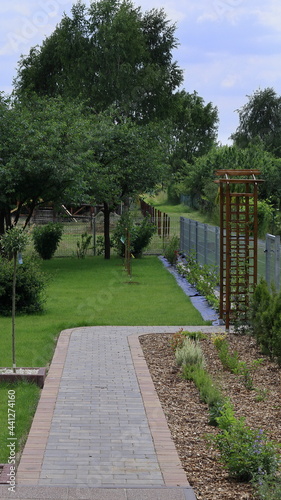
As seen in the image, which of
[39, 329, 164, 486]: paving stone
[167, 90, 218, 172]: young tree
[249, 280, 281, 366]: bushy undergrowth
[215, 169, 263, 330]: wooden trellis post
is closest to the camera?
[39, 329, 164, 486]: paving stone

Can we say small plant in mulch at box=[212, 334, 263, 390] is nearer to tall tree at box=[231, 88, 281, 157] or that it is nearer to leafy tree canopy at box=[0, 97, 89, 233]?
leafy tree canopy at box=[0, 97, 89, 233]

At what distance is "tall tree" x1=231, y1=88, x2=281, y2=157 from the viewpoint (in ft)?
213

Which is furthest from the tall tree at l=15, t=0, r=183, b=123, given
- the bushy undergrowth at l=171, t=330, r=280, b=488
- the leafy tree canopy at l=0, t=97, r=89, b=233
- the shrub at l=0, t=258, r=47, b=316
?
the bushy undergrowth at l=171, t=330, r=280, b=488

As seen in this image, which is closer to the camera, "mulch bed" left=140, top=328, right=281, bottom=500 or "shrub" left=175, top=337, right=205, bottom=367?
"mulch bed" left=140, top=328, right=281, bottom=500

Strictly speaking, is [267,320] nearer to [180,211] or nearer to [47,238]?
[47,238]

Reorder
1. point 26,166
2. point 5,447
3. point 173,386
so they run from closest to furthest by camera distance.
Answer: point 5,447, point 173,386, point 26,166

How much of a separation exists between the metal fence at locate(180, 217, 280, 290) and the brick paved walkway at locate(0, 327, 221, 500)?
3368 mm

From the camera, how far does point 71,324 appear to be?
12633 millimetres

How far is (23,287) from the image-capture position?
13.9 m

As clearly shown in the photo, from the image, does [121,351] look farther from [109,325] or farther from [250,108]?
[250,108]

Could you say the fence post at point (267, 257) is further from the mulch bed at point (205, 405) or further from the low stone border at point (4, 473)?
the low stone border at point (4, 473)

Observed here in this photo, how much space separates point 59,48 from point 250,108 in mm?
28953

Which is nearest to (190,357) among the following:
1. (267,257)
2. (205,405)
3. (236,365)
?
(236,365)

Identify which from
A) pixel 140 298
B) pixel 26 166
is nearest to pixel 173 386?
pixel 140 298
